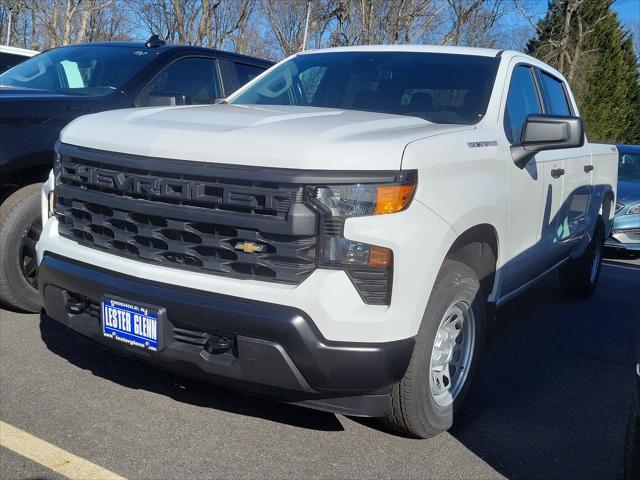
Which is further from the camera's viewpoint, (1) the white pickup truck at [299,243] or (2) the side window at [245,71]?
(2) the side window at [245,71]

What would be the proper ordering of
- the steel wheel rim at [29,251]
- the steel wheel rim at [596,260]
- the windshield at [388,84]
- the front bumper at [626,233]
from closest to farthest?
the windshield at [388,84] → the steel wheel rim at [29,251] → the steel wheel rim at [596,260] → the front bumper at [626,233]

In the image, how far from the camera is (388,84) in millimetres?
4258

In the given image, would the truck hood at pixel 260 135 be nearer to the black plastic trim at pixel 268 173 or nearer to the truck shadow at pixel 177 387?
the black plastic trim at pixel 268 173

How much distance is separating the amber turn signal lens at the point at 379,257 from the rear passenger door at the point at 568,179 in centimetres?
213

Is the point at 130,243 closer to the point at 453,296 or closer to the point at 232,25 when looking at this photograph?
the point at 453,296

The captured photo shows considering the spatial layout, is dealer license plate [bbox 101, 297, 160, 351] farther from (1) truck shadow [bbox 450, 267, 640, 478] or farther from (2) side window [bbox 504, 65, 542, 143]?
(2) side window [bbox 504, 65, 542, 143]

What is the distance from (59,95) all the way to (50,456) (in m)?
2.77

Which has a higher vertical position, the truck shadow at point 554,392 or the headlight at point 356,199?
the headlight at point 356,199

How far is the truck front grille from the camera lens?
107 inches

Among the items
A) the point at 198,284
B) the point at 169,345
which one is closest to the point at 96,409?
the point at 169,345

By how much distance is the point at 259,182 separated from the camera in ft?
9.08

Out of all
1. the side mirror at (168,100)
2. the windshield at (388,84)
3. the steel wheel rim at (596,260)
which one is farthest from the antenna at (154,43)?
the steel wheel rim at (596,260)

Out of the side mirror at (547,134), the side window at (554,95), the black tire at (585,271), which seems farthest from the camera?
the black tire at (585,271)

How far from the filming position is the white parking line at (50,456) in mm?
2902
